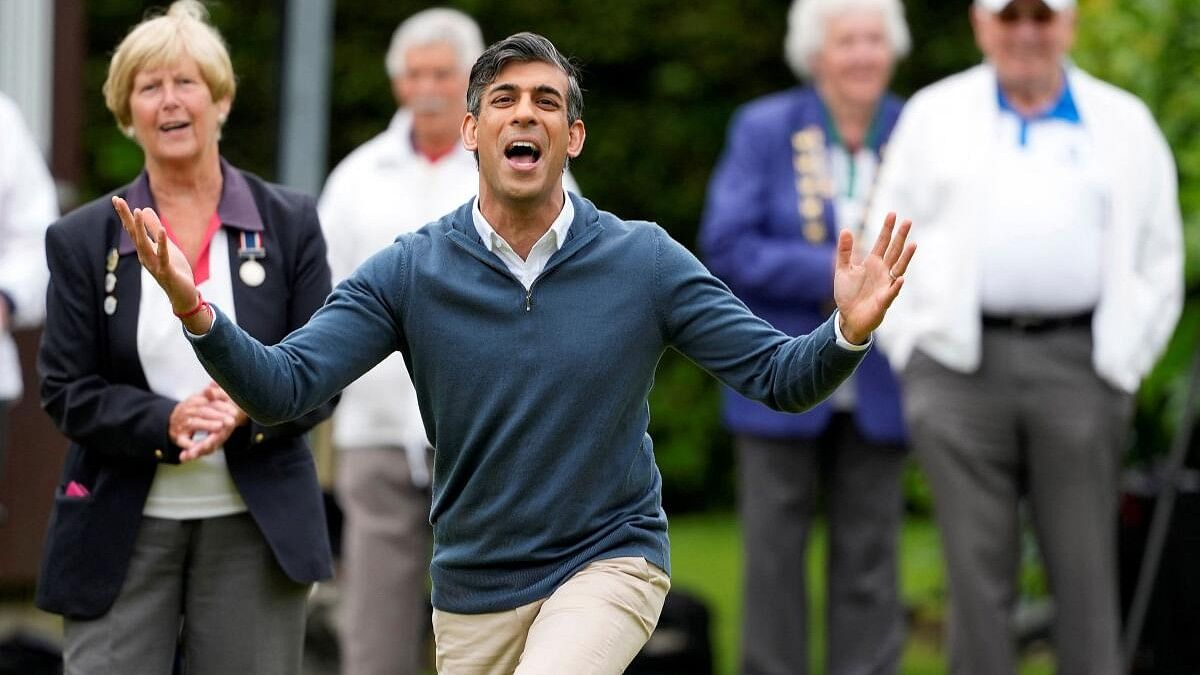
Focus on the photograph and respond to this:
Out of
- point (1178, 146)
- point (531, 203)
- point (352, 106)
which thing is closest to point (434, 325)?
point (531, 203)

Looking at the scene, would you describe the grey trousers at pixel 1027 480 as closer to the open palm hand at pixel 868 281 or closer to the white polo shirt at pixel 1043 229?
the white polo shirt at pixel 1043 229

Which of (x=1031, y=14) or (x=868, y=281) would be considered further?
(x=1031, y=14)

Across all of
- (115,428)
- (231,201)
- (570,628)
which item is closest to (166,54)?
(231,201)

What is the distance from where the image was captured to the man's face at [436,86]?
7.02 meters

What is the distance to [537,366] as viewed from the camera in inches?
174

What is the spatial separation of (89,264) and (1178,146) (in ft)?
15.8

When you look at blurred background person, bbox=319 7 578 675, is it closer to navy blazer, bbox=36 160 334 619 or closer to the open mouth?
navy blazer, bbox=36 160 334 619

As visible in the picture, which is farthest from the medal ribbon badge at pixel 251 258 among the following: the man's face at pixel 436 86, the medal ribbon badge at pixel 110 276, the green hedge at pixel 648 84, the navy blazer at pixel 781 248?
the green hedge at pixel 648 84

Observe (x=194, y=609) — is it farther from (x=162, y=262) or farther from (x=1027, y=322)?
(x=1027, y=322)

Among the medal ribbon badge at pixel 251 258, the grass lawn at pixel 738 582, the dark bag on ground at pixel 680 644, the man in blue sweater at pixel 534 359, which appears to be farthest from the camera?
the grass lawn at pixel 738 582

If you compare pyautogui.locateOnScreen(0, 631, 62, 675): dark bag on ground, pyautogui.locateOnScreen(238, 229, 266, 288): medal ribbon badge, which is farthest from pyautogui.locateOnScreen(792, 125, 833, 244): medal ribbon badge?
pyautogui.locateOnScreen(0, 631, 62, 675): dark bag on ground

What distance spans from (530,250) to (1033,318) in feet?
8.76

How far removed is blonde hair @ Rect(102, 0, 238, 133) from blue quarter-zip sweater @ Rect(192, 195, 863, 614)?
81 cm

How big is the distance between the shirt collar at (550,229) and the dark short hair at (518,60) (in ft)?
0.67
